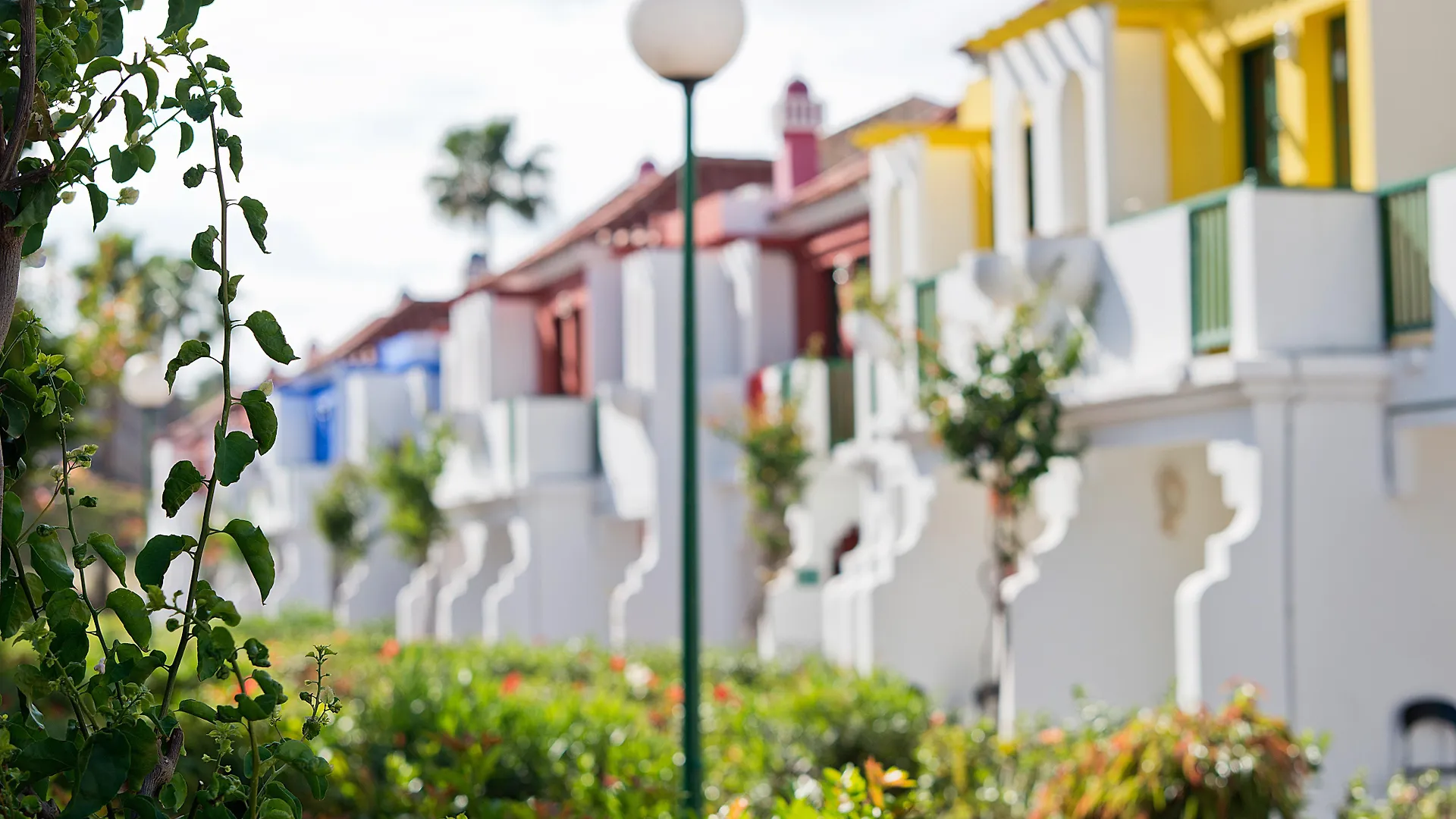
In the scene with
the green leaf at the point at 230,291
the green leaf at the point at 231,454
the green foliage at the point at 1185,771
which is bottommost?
the green foliage at the point at 1185,771

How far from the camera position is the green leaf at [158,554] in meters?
2.73

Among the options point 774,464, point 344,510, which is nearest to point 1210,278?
point 774,464

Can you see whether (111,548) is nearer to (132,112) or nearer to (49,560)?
(49,560)

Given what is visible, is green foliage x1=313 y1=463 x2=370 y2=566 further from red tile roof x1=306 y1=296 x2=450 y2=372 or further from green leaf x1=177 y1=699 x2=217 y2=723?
green leaf x1=177 y1=699 x2=217 y2=723

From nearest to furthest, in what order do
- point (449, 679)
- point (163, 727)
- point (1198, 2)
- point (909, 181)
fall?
point (163, 727)
point (449, 679)
point (1198, 2)
point (909, 181)

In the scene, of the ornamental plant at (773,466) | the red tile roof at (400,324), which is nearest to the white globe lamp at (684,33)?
the ornamental plant at (773,466)

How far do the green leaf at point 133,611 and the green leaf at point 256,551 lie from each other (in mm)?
181

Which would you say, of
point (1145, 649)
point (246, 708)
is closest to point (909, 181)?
point (1145, 649)

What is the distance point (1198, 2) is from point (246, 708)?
12332mm

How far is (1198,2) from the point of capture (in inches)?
547

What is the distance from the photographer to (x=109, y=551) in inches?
110

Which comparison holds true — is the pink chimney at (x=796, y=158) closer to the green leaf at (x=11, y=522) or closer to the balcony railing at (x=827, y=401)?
the balcony railing at (x=827, y=401)

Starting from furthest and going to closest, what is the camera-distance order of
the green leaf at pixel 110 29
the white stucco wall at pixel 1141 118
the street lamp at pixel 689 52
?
the white stucco wall at pixel 1141 118
the street lamp at pixel 689 52
the green leaf at pixel 110 29

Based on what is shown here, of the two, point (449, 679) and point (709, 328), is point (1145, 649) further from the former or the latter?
point (709, 328)
